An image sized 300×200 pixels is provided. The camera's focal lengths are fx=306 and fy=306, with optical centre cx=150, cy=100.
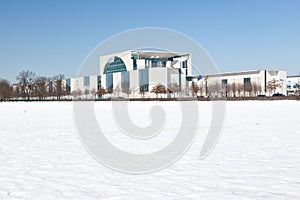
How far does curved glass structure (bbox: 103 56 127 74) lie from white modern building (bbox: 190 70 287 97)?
26.4 meters

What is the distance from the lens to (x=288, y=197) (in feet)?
14.6

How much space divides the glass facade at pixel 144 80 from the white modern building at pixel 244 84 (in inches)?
631

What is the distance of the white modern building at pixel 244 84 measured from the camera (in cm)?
9094

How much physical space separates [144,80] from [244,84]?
30.8 meters

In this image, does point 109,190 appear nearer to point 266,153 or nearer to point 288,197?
point 288,197

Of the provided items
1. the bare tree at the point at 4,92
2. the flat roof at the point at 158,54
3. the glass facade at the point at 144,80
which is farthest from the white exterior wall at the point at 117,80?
the bare tree at the point at 4,92

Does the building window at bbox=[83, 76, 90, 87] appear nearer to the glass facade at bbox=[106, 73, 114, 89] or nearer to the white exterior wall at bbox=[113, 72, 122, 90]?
the glass facade at bbox=[106, 73, 114, 89]

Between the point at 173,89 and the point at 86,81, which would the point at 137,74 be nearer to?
the point at 173,89

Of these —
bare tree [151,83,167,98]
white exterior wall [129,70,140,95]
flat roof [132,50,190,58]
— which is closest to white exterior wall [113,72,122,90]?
white exterior wall [129,70,140,95]

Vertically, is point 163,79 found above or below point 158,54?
below

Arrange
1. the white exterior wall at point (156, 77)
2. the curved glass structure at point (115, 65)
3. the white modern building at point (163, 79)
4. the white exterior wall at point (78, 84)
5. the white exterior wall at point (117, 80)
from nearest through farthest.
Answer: the white modern building at point (163, 79) < the white exterior wall at point (156, 77) < the white exterior wall at point (117, 80) < the white exterior wall at point (78, 84) < the curved glass structure at point (115, 65)

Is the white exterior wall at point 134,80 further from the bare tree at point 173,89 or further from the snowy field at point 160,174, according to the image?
the snowy field at point 160,174

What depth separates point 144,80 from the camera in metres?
96.1

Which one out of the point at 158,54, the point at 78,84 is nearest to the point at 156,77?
the point at 158,54
